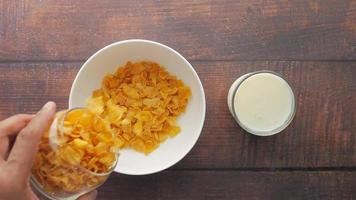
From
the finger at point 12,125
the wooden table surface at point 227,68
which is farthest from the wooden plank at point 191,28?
the finger at point 12,125

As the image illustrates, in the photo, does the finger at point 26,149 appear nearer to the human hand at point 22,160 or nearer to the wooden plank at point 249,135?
the human hand at point 22,160

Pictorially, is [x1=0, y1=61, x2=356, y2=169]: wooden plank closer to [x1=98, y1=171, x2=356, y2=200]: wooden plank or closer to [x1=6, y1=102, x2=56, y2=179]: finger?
[x1=98, y1=171, x2=356, y2=200]: wooden plank

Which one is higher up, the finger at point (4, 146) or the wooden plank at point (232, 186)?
the finger at point (4, 146)

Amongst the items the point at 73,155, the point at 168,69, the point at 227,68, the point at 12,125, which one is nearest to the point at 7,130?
the point at 12,125

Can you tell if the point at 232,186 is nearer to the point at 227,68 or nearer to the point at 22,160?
the point at 227,68

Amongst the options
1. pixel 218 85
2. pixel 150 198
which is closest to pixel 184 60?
pixel 218 85

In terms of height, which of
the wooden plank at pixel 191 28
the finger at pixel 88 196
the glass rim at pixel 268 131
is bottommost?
the finger at pixel 88 196
